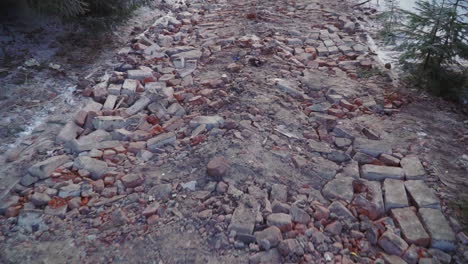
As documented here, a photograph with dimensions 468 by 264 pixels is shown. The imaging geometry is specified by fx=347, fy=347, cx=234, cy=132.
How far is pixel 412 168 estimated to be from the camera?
2744 millimetres

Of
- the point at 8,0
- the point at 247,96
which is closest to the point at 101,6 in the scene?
the point at 8,0

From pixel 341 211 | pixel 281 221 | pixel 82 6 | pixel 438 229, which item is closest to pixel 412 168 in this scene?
pixel 438 229

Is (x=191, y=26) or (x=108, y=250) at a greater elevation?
(x=191, y=26)

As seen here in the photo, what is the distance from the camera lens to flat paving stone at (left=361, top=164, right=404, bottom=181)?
8.82 ft

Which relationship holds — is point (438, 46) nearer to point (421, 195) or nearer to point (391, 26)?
point (391, 26)

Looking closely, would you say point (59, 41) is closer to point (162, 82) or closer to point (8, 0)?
point (8, 0)

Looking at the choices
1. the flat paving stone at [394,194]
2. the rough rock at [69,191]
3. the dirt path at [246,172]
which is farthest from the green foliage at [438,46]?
the rough rock at [69,191]

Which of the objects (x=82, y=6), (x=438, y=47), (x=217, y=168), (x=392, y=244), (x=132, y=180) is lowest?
(x=392, y=244)

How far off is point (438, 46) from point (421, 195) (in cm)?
201

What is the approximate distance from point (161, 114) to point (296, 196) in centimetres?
168

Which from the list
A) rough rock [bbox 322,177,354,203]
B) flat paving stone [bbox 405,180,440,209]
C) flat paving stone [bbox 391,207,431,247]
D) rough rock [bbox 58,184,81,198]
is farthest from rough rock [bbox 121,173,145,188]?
flat paving stone [bbox 405,180,440,209]

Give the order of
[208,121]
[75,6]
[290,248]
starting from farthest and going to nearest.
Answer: [75,6]
[208,121]
[290,248]

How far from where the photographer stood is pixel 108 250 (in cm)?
213

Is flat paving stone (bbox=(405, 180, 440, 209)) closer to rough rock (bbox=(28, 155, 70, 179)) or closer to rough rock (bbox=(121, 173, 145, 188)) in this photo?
rough rock (bbox=(121, 173, 145, 188))
